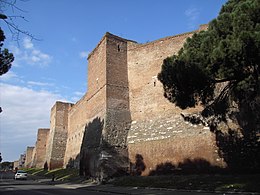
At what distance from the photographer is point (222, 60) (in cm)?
1055

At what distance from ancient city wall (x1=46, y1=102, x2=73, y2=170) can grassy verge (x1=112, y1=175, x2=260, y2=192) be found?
21.8m

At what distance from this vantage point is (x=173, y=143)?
60.6 feet

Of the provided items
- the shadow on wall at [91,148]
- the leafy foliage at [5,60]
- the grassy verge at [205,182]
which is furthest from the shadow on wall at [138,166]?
the leafy foliage at [5,60]

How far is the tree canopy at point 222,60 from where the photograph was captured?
33.3ft

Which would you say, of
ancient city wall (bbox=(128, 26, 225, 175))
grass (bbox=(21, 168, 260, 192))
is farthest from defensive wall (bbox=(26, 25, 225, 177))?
grass (bbox=(21, 168, 260, 192))

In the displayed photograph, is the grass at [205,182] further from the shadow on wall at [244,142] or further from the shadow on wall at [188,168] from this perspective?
the shadow on wall at [244,142]

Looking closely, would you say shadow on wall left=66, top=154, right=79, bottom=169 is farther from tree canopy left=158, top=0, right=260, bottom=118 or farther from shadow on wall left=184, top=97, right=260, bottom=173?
tree canopy left=158, top=0, right=260, bottom=118

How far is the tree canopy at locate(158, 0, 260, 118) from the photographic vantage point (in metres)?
10.1

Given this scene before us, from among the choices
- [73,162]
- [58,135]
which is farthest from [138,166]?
[58,135]

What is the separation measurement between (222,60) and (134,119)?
11984 mm

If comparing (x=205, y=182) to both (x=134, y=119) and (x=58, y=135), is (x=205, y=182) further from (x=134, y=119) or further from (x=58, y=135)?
(x=58, y=135)

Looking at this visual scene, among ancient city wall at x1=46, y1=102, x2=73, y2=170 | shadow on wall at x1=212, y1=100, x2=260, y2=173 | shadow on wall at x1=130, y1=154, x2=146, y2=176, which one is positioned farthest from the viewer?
ancient city wall at x1=46, y1=102, x2=73, y2=170

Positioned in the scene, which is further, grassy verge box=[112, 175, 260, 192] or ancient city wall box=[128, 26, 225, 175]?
ancient city wall box=[128, 26, 225, 175]

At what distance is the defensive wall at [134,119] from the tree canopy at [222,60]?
5.15 meters
